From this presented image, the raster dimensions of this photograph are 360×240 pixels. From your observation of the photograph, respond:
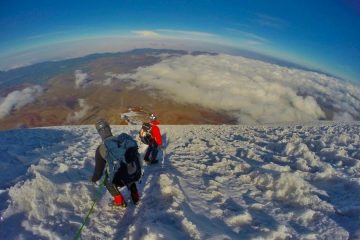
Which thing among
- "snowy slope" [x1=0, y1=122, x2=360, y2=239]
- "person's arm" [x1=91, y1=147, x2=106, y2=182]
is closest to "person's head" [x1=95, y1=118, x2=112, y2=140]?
"person's arm" [x1=91, y1=147, x2=106, y2=182]

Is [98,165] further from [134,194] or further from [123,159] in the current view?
[134,194]

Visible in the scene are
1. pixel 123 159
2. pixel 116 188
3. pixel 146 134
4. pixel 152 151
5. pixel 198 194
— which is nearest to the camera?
pixel 123 159

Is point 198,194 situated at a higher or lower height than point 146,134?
lower

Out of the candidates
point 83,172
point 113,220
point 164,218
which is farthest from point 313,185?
point 83,172

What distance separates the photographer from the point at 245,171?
10.3 meters

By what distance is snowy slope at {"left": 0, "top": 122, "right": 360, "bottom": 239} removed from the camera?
5.89 m

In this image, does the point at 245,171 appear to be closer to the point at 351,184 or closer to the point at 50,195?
the point at 351,184

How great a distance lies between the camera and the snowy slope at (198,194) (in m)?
5.89

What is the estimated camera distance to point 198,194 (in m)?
8.23

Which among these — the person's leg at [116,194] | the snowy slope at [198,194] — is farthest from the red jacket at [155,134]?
the person's leg at [116,194]

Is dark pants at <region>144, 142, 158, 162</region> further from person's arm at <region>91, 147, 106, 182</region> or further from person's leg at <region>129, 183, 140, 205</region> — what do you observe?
person's arm at <region>91, 147, 106, 182</region>

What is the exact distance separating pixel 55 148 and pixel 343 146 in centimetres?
1271

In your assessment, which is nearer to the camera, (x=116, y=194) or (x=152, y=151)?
(x=116, y=194)

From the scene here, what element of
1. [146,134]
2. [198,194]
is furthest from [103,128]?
[146,134]
